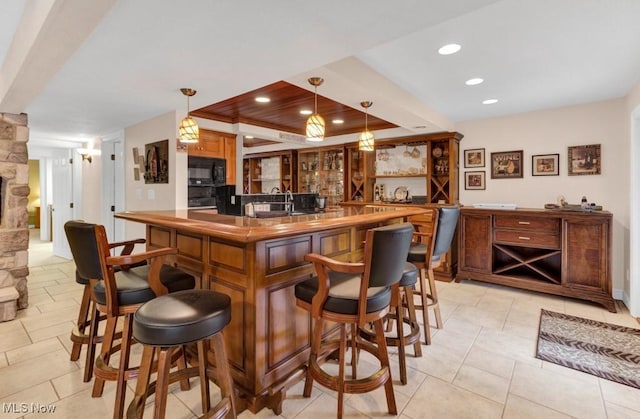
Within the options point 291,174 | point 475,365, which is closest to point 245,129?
point 291,174

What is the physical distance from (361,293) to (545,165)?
401cm

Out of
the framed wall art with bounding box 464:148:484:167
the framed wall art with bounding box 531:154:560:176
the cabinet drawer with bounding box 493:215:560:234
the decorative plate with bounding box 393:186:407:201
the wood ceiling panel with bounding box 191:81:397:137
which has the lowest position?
the cabinet drawer with bounding box 493:215:560:234

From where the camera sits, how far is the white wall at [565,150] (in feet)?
12.1

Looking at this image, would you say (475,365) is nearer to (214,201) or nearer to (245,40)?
(245,40)

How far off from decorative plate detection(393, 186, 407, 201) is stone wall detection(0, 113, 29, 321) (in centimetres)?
502

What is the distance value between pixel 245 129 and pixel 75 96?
2056mm

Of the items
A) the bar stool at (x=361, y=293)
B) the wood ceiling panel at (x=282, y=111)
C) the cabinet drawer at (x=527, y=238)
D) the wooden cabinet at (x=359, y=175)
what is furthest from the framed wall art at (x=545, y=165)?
the bar stool at (x=361, y=293)

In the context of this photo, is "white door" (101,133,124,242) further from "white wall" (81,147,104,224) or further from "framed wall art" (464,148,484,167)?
"framed wall art" (464,148,484,167)

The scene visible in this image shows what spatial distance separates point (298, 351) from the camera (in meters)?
2.07

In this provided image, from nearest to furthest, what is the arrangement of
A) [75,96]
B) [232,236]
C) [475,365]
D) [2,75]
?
[232,236] → [475,365] → [2,75] → [75,96]

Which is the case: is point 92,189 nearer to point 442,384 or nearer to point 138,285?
point 138,285

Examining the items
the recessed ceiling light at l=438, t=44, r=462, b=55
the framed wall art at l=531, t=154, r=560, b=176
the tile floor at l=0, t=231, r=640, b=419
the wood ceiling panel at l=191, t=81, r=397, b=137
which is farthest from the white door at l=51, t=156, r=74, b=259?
the framed wall art at l=531, t=154, r=560, b=176

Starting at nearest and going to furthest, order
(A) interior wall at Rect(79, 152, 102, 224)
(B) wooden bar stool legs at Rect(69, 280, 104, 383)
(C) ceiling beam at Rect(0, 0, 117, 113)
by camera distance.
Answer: (C) ceiling beam at Rect(0, 0, 117, 113), (B) wooden bar stool legs at Rect(69, 280, 104, 383), (A) interior wall at Rect(79, 152, 102, 224)

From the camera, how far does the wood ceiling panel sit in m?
3.41
